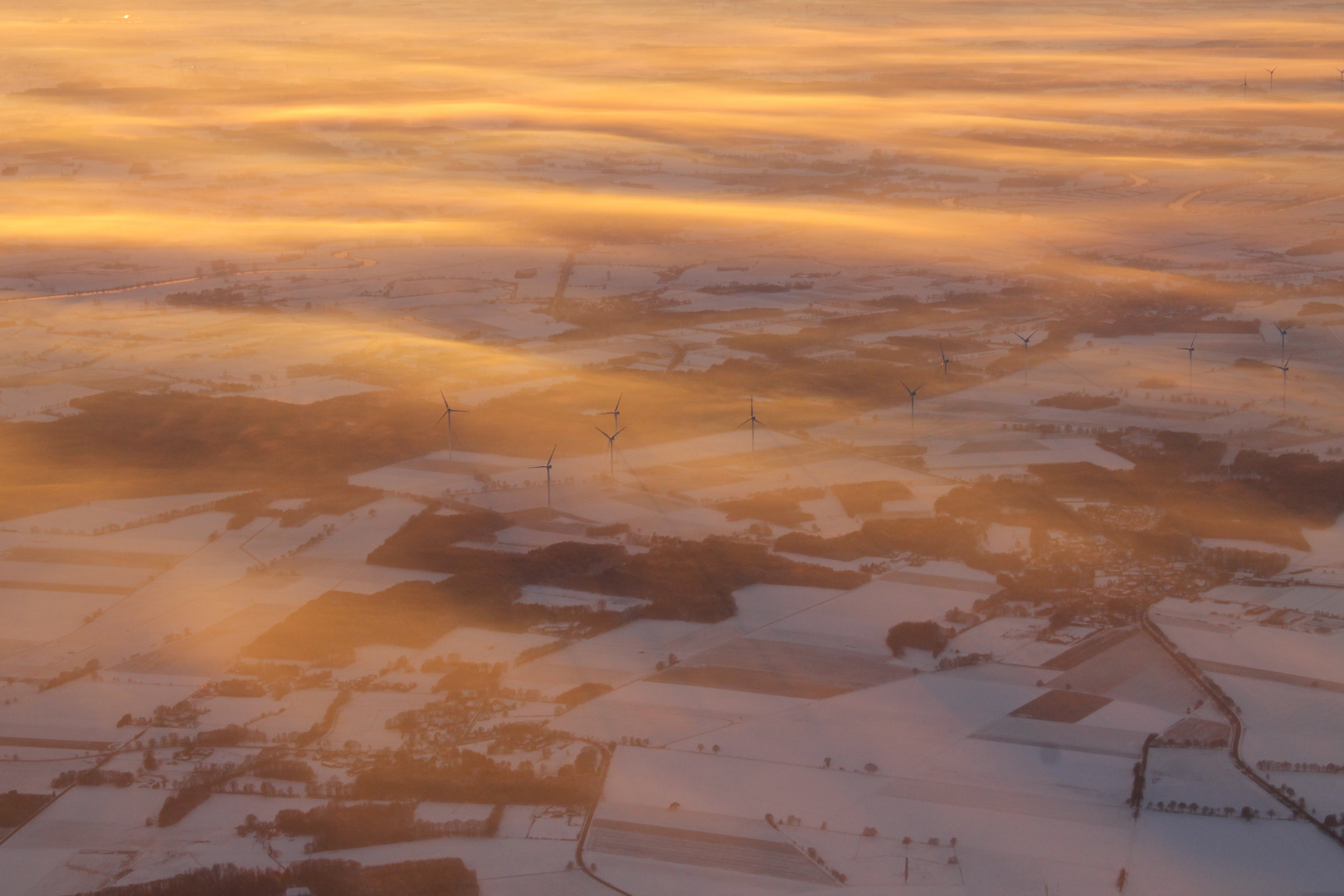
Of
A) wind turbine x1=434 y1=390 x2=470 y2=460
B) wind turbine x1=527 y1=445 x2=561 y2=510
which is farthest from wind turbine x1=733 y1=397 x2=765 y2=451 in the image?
wind turbine x1=434 y1=390 x2=470 y2=460

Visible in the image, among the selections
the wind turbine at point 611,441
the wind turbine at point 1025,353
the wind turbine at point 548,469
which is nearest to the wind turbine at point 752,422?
the wind turbine at point 611,441

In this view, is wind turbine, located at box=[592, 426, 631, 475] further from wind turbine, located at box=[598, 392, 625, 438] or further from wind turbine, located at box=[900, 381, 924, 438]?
wind turbine, located at box=[900, 381, 924, 438]

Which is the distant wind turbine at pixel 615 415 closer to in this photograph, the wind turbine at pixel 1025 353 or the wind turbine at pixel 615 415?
the wind turbine at pixel 615 415

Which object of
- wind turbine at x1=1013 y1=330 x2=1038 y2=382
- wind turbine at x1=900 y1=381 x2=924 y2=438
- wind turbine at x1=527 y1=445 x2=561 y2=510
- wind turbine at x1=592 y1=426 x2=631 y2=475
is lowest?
wind turbine at x1=527 y1=445 x2=561 y2=510

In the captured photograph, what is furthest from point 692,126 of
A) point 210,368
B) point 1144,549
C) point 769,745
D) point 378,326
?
point 769,745

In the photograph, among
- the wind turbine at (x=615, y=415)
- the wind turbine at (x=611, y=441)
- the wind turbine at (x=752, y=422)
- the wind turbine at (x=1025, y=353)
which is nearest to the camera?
the wind turbine at (x=611, y=441)
